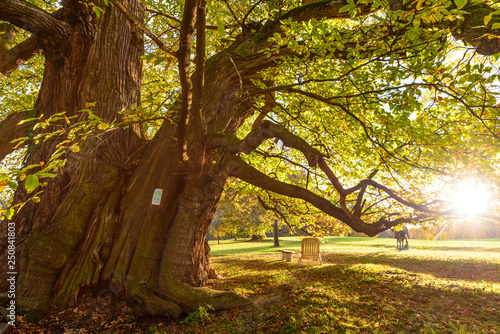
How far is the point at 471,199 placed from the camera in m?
4.71

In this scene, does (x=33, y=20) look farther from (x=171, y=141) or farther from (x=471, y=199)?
(x=471, y=199)

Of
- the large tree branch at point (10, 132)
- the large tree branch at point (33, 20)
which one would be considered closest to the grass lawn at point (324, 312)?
the large tree branch at point (10, 132)

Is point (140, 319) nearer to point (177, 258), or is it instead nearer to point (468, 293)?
point (177, 258)

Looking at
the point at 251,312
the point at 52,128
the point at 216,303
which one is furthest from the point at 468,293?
the point at 52,128

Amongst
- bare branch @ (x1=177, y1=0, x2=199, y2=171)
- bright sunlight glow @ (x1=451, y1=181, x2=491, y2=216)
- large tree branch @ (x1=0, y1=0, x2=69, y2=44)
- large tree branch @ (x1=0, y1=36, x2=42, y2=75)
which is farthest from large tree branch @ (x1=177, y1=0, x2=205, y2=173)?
bright sunlight glow @ (x1=451, y1=181, x2=491, y2=216)

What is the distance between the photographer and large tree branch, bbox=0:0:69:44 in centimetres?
432

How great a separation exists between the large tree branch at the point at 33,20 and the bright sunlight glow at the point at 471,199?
8.20 m

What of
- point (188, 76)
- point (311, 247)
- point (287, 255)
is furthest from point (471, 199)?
point (287, 255)

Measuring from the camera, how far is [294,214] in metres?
9.59

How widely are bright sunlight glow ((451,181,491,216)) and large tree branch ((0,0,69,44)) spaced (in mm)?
8204

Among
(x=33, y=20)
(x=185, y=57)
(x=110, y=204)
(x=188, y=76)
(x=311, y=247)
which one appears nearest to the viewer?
(x=185, y=57)

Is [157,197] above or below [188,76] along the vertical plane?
below

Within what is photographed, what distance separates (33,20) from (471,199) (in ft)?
28.8

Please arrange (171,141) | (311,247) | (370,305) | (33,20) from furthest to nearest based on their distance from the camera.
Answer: (311,247), (171,141), (370,305), (33,20)
